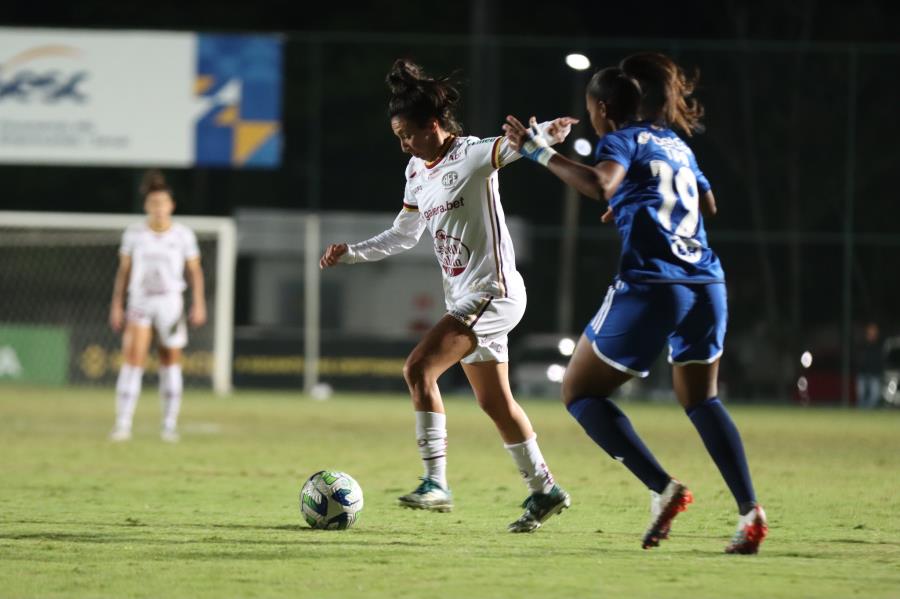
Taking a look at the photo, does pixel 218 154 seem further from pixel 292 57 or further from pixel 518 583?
pixel 518 583

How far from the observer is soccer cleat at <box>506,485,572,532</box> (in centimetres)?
705

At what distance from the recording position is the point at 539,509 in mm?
7066

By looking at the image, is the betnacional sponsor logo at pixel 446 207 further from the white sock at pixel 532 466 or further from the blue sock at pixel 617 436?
the blue sock at pixel 617 436

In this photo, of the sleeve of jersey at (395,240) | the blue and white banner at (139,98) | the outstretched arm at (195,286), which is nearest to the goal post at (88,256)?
the blue and white banner at (139,98)

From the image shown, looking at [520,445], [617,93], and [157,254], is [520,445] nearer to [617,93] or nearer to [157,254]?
[617,93]

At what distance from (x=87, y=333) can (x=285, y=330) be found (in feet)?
10.5

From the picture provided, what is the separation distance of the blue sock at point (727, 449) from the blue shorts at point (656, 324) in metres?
0.22

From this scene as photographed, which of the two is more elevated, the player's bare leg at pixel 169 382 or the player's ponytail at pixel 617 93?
the player's ponytail at pixel 617 93

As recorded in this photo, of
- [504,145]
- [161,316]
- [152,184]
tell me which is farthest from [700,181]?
[161,316]

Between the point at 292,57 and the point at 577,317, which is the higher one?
the point at 292,57

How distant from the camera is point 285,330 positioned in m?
24.3

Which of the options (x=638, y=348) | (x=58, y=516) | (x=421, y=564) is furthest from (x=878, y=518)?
(x=58, y=516)

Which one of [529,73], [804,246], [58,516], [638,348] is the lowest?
[58,516]

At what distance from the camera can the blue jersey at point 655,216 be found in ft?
20.2
